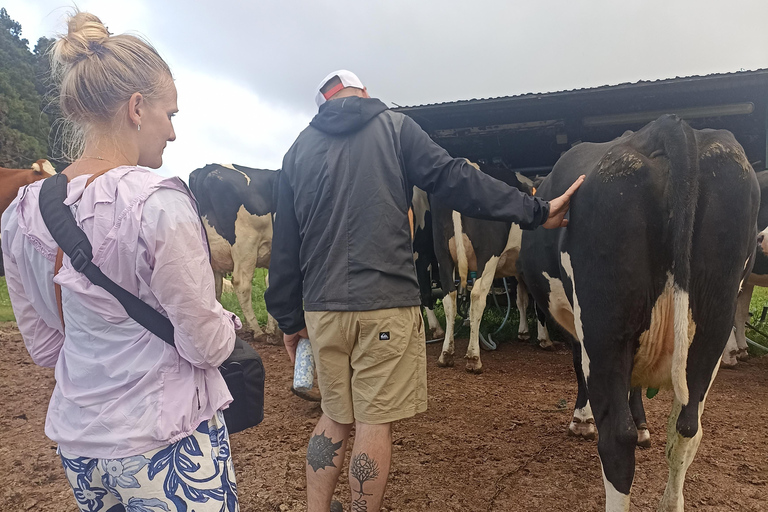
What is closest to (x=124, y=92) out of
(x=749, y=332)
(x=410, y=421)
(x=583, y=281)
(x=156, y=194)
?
(x=156, y=194)

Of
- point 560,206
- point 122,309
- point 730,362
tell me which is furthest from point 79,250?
point 730,362

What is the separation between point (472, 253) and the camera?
6.11m

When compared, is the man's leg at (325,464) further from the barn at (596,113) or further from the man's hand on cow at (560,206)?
the barn at (596,113)

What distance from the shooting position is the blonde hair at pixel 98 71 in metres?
1.21

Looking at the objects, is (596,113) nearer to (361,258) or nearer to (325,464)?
(361,258)

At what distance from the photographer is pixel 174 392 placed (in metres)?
1.20

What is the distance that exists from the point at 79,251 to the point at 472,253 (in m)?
5.26

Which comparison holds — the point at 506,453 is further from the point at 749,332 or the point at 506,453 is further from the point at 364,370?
the point at 749,332

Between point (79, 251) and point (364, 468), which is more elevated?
point (79, 251)

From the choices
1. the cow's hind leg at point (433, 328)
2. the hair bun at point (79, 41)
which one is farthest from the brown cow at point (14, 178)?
the hair bun at point (79, 41)

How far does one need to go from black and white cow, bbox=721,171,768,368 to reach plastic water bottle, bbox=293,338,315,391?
14.4 ft

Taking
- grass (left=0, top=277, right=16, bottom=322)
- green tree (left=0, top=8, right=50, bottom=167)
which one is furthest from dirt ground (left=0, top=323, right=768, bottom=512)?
green tree (left=0, top=8, right=50, bottom=167)

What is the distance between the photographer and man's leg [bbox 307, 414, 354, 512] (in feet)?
7.23

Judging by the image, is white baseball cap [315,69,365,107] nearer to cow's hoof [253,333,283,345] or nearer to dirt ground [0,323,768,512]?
dirt ground [0,323,768,512]
